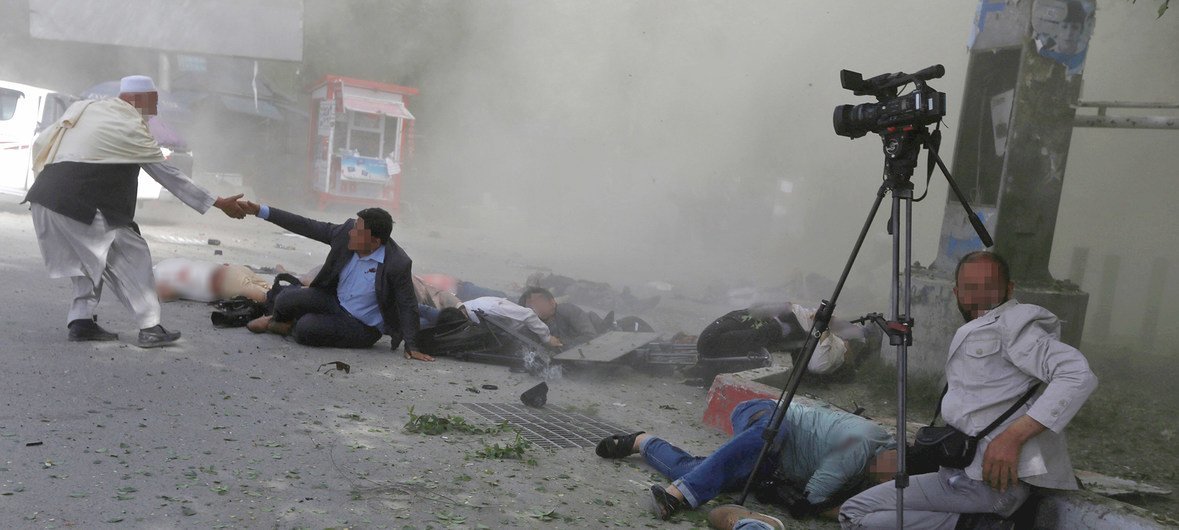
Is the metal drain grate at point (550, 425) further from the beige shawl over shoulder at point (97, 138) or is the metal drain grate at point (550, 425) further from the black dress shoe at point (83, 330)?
the beige shawl over shoulder at point (97, 138)

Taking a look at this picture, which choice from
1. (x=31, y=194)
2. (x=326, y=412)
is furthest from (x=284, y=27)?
(x=326, y=412)

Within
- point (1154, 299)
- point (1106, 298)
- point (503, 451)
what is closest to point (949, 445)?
point (503, 451)

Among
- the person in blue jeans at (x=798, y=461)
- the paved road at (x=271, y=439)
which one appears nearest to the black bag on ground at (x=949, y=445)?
the person in blue jeans at (x=798, y=461)

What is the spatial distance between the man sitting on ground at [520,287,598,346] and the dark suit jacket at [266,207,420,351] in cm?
121

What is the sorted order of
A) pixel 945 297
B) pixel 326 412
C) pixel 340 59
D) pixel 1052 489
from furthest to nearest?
pixel 340 59 < pixel 945 297 < pixel 326 412 < pixel 1052 489

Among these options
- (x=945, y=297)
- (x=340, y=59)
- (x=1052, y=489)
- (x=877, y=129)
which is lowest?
(x=1052, y=489)

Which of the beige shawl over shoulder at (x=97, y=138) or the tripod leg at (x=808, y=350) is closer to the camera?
the tripod leg at (x=808, y=350)

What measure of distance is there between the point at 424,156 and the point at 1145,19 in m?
15.1

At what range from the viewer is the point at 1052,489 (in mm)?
3311

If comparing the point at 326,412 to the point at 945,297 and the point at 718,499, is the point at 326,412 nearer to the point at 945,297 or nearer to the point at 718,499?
the point at 718,499

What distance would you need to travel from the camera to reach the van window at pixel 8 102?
1146 cm

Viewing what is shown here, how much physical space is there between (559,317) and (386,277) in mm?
1641

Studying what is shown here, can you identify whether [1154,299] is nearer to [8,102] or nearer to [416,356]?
[416,356]

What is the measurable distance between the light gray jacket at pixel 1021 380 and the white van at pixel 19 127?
1058 centimetres
